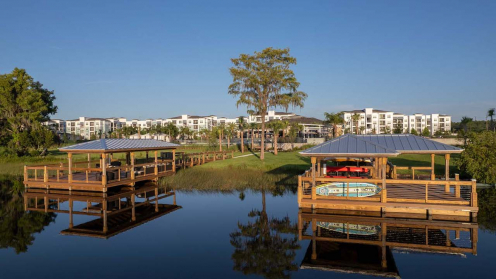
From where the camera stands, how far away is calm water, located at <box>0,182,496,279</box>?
8461 mm

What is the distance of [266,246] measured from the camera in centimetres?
1023

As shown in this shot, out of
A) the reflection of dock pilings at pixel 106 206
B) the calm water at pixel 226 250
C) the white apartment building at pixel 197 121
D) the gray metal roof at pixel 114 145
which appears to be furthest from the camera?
the white apartment building at pixel 197 121

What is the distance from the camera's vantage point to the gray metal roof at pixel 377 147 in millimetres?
12764

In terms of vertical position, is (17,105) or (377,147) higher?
(17,105)

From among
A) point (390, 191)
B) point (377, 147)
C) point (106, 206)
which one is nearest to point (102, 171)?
point (106, 206)

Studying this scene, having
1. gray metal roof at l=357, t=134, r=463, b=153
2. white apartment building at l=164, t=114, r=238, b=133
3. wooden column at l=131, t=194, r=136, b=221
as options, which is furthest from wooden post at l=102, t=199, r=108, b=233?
white apartment building at l=164, t=114, r=238, b=133

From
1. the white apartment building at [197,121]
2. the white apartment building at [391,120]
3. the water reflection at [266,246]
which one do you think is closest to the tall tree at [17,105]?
the water reflection at [266,246]

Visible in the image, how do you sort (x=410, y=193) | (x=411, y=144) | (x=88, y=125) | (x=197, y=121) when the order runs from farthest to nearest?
(x=88, y=125), (x=197, y=121), (x=411, y=144), (x=410, y=193)

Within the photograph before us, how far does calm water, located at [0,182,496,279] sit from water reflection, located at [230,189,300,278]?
3cm

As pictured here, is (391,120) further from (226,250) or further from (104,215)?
(226,250)

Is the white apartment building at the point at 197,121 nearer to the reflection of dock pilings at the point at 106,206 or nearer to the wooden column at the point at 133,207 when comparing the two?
the reflection of dock pilings at the point at 106,206

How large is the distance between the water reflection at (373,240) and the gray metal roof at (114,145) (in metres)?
11.5

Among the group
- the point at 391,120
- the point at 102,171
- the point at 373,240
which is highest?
the point at 391,120

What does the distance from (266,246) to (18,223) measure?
10.1 metres
